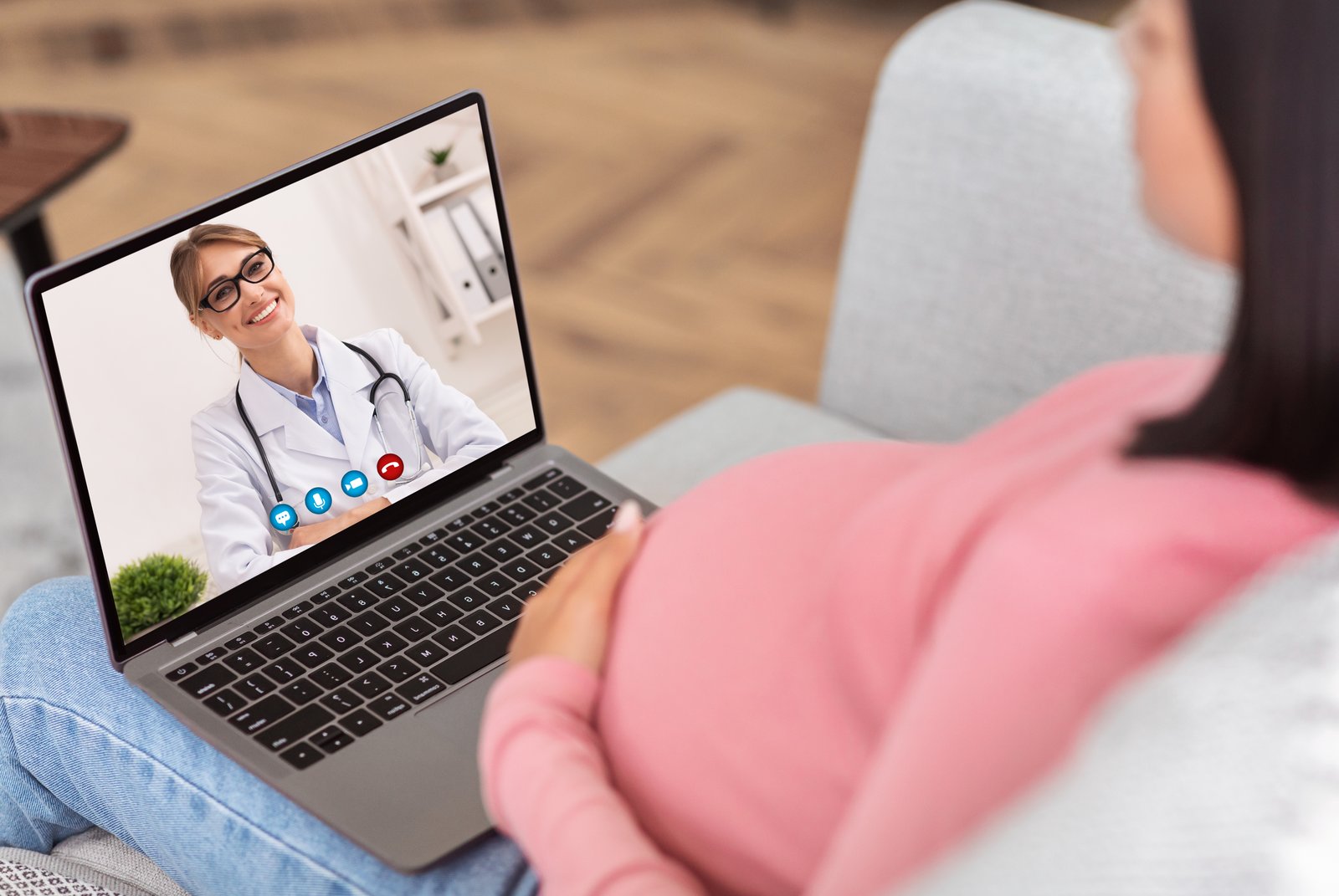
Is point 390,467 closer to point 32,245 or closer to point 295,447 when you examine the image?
point 295,447

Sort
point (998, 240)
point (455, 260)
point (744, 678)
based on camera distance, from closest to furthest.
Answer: point (744, 678)
point (455, 260)
point (998, 240)

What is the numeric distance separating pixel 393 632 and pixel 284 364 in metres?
0.17

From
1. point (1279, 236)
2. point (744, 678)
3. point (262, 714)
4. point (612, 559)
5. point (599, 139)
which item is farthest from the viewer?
point (599, 139)

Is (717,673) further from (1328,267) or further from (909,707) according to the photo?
(1328,267)

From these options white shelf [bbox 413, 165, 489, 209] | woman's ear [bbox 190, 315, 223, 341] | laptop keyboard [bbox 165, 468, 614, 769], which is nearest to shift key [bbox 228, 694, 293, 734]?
laptop keyboard [bbox 165, 468, 614, 769]

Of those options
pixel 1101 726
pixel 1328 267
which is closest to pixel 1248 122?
pixel 1328 267

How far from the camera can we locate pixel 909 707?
0.46m

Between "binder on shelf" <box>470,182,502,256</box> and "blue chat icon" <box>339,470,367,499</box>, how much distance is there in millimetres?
172

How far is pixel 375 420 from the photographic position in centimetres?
86

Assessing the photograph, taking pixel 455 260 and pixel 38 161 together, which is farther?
pixel 38 161

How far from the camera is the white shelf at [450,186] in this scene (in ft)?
2.83

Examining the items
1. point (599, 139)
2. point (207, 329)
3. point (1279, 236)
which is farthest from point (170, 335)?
point (599, 139)

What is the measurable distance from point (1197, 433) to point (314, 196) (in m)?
0.56

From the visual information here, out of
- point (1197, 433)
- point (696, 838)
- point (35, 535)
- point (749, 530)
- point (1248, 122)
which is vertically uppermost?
point (1248, 122)
